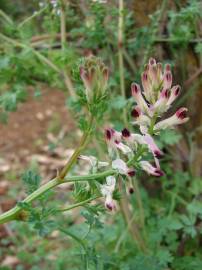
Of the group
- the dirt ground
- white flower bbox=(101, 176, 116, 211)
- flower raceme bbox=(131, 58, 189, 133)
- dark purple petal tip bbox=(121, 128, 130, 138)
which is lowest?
white flower bbox=(101, 176, 116, 211)

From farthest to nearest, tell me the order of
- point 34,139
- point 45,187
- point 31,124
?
1. point 31,124
2. point 34,139
3. point 45,187

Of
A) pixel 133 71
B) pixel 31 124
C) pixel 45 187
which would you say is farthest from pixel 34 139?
pixel 45 187

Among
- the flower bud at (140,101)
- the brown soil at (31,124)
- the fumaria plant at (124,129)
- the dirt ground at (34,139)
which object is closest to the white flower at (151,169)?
the fumaria plant at (124,129)

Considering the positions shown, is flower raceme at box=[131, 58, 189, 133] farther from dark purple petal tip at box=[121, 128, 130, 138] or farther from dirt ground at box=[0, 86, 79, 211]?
dirt ground at box=[0, 86, 79, 211]

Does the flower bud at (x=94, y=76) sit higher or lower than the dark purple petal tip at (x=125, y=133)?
higher

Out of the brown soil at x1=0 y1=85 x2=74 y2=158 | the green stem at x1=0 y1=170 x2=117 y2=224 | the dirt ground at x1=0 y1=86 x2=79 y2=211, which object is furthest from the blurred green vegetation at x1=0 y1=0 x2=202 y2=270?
the brown soil at x1=0 y1=85 x2=74 y2=158

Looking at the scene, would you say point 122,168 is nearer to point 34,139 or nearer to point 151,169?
point 151,169

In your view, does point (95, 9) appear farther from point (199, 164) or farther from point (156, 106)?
point (156, 106)

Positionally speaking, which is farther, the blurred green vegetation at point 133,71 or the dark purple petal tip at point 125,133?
the blurred green vegetation at point 133,71

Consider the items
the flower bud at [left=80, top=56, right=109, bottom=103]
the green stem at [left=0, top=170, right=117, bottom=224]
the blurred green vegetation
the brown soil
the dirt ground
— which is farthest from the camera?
the brown soil

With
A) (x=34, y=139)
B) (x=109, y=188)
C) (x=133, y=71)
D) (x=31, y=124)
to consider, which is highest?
(x=31, y=124)

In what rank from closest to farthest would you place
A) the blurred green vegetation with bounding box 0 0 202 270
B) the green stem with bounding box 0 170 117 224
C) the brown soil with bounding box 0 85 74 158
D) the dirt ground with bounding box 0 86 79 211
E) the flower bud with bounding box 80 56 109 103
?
the flower bud with bounding box 80 56 109 103 → the green stem with bounding box 0 170 117 224 → the blurred green vegetation with bounding box 0 0 202 270 → the dirt ground with bounding box 0 86 79 211 → the brown soil with bounding box 0 85 74 158

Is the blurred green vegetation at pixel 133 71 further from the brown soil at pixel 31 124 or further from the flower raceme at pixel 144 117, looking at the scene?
the brown soil at pixel 31 124

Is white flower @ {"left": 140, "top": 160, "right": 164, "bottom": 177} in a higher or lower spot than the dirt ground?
lower
